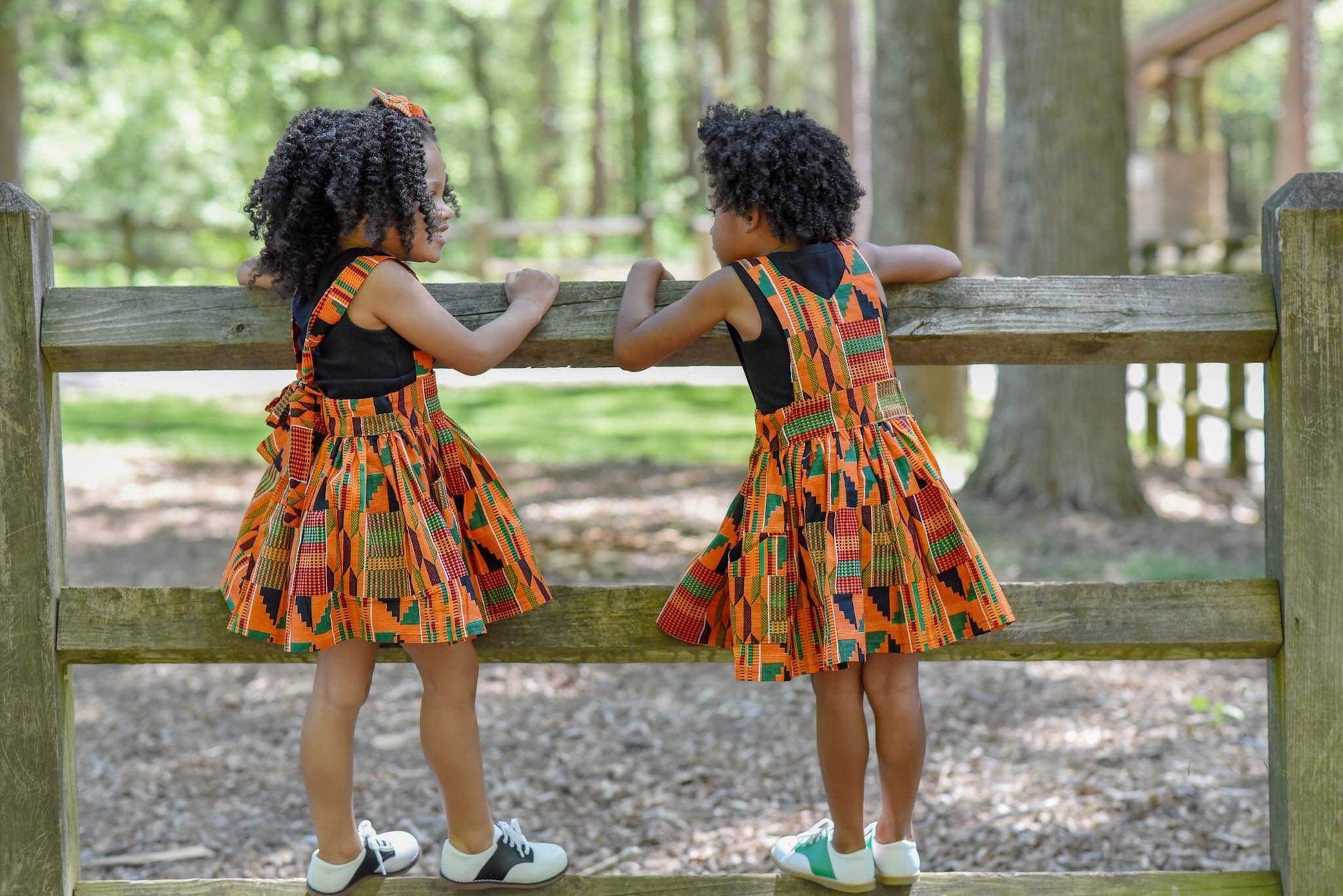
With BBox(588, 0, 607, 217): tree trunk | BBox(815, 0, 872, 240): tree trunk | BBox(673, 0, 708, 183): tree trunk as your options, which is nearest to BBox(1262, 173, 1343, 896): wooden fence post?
BBox(815, 0, 872, 240): tree trunk

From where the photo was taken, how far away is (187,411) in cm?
1209

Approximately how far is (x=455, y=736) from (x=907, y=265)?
45.0 inches

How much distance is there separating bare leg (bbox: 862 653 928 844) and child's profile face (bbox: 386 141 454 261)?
1070 millimetres

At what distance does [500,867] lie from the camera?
229cm

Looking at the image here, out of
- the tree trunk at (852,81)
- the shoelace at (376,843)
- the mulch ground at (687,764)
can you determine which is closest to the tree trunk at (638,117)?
the tree trunk at (852,81)

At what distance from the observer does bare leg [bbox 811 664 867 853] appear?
2273 mm

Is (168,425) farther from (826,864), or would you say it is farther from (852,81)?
(852,81)

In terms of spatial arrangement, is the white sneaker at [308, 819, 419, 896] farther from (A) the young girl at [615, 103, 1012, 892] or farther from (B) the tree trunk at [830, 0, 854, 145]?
(B) the tree trunk at [830, 0, 854, 145]

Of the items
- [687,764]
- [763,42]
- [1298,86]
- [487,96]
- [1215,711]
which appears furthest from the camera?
[487,96]

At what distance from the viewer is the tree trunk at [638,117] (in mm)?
28375

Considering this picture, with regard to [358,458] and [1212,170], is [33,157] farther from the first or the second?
[358,458]

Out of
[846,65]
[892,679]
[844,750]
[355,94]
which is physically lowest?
[844,750]

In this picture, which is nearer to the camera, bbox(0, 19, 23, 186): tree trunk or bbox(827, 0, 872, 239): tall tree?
bbox(0, 19, 23, 186): tree trunk

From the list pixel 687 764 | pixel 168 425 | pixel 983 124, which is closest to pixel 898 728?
pixel 687 764
